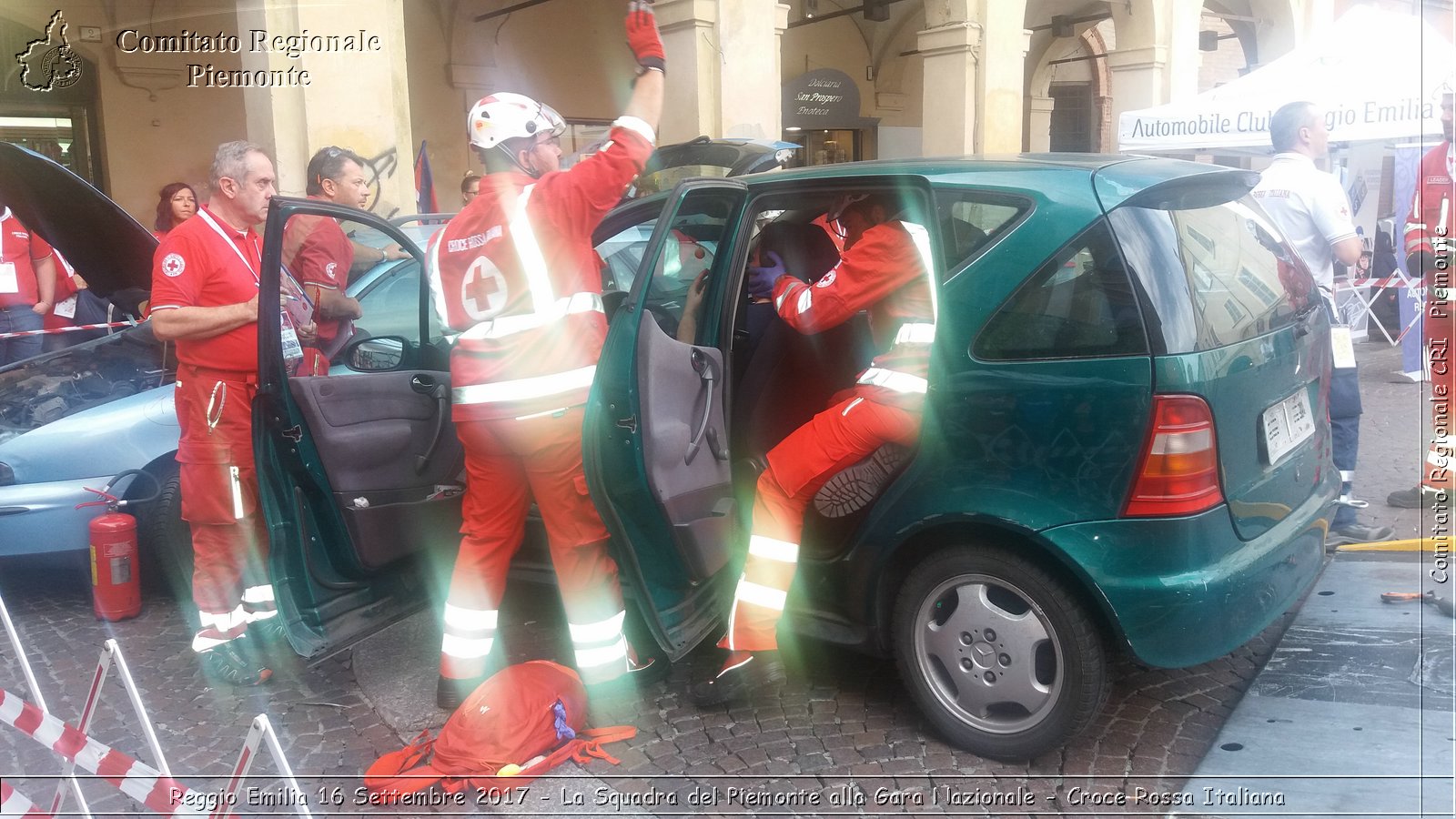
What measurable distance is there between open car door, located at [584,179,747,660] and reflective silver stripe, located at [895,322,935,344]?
1.90ft

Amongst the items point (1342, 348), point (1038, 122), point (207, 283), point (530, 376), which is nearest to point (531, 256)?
point (530, 376)

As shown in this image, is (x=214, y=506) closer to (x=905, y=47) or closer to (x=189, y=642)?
(x=189, y=642)

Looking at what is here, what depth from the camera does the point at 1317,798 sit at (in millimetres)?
2787

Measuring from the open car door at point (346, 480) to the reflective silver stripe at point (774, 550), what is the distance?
114 centimetres

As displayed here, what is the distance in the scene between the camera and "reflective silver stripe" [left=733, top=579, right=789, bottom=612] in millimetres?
3258

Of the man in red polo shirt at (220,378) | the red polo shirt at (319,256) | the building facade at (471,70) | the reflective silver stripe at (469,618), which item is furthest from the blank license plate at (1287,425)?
the building facade at (471,70)

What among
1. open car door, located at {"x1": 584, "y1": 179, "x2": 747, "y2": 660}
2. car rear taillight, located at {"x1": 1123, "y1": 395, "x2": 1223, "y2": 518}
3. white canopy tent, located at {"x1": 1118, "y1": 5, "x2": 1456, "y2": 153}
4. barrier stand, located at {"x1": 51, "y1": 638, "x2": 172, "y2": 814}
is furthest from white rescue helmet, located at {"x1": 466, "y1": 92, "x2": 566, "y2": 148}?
white canopy tent, located at {"x1": 1118, "y1": 5, "x2": 1456, "y2": 153}

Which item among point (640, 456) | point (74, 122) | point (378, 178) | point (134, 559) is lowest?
point (134, 559)

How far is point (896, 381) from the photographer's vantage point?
308 centimetres

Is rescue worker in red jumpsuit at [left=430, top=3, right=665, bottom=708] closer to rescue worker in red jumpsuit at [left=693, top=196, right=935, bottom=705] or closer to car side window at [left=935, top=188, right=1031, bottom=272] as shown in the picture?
rescue worker in red jumpsuit at [left=693, top=196, right=935, bottom=705]

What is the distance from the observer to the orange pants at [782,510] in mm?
3188

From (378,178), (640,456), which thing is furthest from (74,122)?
(640,456)

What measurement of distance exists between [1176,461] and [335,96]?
7.90m

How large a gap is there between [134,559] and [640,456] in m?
2.65
